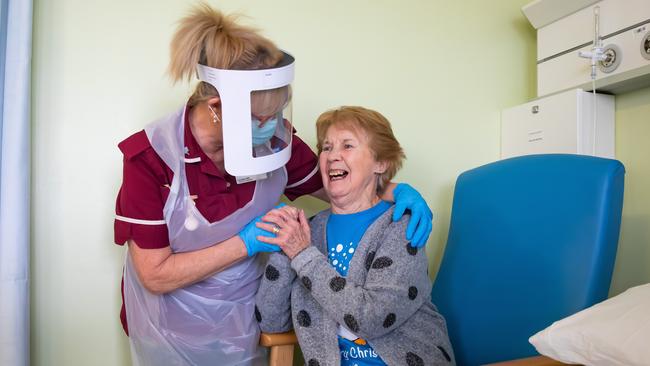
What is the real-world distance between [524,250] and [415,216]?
0.29 metres

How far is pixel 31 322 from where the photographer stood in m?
1.50

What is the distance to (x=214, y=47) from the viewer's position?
1.19 meters

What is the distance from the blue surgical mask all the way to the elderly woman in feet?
0.66

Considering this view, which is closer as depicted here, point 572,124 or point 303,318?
point 303,318

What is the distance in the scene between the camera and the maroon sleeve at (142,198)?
1.25 meters

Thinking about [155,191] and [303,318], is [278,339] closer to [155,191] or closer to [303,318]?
[303,318]

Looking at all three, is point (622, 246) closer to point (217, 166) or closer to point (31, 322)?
Result: point (217, 166)

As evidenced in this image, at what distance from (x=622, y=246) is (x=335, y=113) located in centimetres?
109

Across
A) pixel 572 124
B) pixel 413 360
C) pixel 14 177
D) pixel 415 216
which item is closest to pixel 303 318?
pixel 413 360

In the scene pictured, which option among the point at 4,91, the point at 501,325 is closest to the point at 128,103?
the point at 4,91

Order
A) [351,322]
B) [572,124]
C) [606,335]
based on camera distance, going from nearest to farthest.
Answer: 1. [606,335]
2. [351,322]
3. [572,124]

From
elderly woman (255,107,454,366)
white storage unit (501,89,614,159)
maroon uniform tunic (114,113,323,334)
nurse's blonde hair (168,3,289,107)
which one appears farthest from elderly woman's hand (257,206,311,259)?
white storage unit (501,89,614,159)

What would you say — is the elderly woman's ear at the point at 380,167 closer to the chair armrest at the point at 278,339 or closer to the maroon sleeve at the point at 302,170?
the maroon sleeve at the point at 302,170

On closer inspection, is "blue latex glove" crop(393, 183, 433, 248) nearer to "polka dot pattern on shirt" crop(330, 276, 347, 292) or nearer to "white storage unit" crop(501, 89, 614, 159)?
"polka dot pattern on shirt" crop(330, 276, 347, 292)
